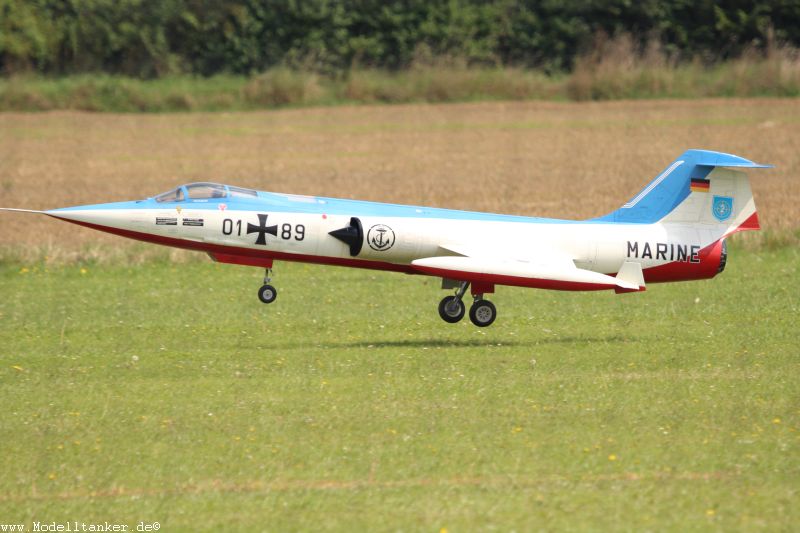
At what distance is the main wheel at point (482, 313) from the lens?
18641 millimetres

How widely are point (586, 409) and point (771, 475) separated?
2847mm

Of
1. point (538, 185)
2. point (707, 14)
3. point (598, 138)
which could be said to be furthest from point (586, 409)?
point (707, 14)

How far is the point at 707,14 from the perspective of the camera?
215ft

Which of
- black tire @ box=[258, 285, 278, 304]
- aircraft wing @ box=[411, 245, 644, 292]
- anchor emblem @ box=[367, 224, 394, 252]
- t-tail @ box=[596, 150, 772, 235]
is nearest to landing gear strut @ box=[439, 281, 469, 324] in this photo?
aircraft wing @ box=[411, 245, 644, 292]

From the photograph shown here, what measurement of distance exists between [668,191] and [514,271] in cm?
311

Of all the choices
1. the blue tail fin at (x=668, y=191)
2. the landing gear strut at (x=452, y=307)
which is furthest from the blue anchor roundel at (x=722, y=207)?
the landing gear strut at (x=452, y=307)

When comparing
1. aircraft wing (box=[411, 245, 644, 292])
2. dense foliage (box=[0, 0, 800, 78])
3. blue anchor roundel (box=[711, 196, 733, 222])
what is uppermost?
dense foliage (box=[0, 0, 800, 78])

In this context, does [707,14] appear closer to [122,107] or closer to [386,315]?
[122,107]

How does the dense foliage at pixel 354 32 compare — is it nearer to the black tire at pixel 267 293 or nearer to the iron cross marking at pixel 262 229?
the iron cross marking at pixel 262 229

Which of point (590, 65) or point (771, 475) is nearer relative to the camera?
point (771, 475)

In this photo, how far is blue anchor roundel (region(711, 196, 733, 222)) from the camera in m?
18.7

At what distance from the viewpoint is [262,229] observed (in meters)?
17.5

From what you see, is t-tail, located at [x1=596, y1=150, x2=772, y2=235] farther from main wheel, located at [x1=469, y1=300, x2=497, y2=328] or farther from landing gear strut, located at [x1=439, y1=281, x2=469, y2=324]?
landing gear strut, located at [x1=439, y1=281, x2=469, y2=324]

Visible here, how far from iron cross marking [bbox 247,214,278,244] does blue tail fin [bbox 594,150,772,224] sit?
5322 millimetres
